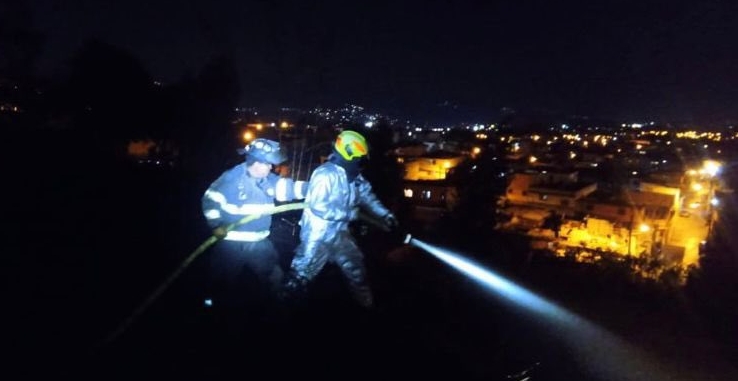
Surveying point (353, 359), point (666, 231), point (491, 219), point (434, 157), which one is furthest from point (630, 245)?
point (353, 359)

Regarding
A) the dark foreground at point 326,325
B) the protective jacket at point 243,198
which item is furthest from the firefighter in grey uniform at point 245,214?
the dark foreground at point 326,325

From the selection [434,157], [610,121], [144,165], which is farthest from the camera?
[610,121]

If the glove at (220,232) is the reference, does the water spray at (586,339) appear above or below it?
below

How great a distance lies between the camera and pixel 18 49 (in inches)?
842

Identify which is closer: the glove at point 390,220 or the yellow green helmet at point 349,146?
the yellow green helmet at point 349,146

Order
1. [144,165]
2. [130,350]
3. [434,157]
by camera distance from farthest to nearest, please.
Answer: [434,157] → [144,165] → [130,350]

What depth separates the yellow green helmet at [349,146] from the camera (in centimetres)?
555

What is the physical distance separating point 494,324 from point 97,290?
5.35 meters

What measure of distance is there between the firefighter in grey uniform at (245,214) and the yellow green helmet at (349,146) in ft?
1.82

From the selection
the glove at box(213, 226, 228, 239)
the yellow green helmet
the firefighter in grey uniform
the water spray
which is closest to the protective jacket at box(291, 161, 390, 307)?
the yellow green helmet

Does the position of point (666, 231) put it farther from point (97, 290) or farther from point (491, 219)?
point (97, 290)

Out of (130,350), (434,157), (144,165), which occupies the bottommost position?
(130,350)

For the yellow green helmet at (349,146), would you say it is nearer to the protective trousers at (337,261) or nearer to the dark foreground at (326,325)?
the protective trousers at (337,261)

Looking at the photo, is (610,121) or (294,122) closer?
(294,122)
